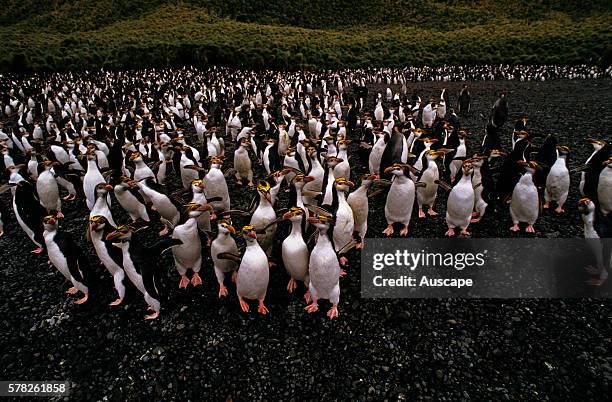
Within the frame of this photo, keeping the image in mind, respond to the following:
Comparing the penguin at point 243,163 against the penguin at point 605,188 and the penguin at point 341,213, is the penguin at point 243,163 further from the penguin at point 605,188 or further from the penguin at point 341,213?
the penguin at point 605,188

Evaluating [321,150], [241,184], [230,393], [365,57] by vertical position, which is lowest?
[230,393]

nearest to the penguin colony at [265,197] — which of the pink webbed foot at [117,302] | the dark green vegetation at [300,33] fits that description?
the pink webbed foot at [117,302]

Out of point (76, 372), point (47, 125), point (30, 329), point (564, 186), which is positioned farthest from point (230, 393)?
point (47, 125)

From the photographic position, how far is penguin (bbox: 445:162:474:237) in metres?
6.20

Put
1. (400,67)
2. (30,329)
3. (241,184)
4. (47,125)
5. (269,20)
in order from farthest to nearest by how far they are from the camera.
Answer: (269,20), (400,67), (47,125), (241,184), (30,329)

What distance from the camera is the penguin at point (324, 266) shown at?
4.48 metres

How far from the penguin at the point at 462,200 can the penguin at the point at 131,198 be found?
19.8ft

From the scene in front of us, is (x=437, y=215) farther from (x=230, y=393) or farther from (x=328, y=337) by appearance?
(x=230, y=393)

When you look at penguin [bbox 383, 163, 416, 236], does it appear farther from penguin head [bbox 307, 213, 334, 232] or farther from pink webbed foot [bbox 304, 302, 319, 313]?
pink webbed foot [bbox 304, 302, 319, 313]

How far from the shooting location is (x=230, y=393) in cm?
407

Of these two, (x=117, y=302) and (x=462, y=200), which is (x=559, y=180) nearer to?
A: (x=462, y=200)

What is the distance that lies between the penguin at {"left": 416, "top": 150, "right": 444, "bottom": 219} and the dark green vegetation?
1429 inches

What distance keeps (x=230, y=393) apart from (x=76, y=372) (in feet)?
6.64

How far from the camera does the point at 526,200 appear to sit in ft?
21.1
